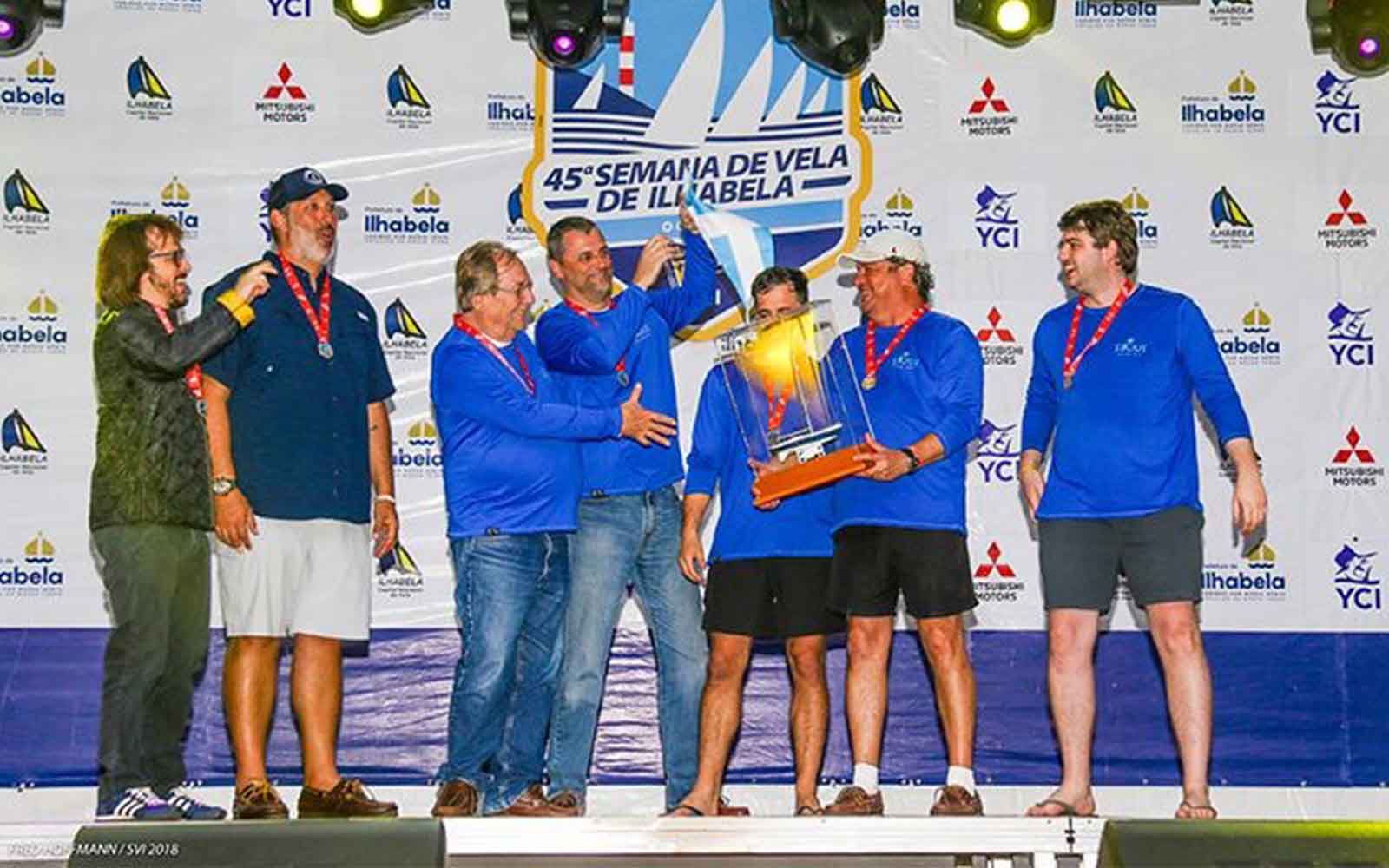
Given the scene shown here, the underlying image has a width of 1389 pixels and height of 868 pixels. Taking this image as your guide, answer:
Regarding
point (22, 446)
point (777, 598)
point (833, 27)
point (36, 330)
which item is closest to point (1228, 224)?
point (833, 27)

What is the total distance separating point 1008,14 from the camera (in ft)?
23.4

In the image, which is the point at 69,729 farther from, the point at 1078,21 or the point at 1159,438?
the point at 1078,21

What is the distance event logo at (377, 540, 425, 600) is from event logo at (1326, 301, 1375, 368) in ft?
11.6

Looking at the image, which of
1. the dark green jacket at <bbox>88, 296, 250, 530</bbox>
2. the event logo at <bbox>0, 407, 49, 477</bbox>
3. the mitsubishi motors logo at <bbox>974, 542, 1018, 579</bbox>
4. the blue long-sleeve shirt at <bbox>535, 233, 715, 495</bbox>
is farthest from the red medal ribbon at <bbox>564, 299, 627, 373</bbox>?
the event logo at <bbox>0, 407, 49, 477</bbox>

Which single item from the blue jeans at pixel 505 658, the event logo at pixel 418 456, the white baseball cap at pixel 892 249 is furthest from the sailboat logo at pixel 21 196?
the white baseball cap at pixel 892 249

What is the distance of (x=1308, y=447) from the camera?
7320 mm

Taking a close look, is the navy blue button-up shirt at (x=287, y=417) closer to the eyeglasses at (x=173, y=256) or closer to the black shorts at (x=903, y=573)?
the eyeglasses at (x=173, y=256)

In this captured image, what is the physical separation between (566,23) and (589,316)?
1.56 m

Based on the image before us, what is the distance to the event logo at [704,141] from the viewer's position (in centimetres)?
730

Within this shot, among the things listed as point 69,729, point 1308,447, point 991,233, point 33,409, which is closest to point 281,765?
point 69,729

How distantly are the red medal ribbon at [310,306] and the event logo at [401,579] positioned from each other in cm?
177

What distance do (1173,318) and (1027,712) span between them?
83.6 inches

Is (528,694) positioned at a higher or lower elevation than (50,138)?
lower

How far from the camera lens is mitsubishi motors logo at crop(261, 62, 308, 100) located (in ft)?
23.8
